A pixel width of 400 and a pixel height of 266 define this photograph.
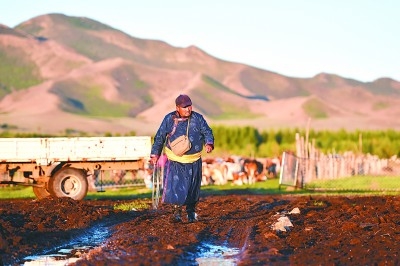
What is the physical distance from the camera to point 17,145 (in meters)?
23.7

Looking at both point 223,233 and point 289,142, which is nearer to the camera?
point 223,233

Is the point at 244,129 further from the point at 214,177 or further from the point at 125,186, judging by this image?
the point at 125,186

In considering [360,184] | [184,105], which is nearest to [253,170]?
[360,184]

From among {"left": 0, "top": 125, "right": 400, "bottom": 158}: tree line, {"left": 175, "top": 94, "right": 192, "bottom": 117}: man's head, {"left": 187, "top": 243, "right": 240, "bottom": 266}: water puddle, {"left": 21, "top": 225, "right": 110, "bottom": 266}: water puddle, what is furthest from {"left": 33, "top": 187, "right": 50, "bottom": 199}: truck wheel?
{"left": 0, "top": 125, "right": 400, "bottom": 158}: tree line

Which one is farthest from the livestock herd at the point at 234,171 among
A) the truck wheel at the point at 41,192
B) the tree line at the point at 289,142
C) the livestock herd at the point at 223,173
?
the truck wheel at the point at 41,192

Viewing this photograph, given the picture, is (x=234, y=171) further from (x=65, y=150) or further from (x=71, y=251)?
(x=71, y=251)

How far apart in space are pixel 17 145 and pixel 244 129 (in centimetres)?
4587

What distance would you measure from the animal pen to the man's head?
15546mm

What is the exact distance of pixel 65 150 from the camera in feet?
77.8

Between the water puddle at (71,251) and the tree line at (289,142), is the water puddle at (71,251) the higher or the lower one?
the lower one

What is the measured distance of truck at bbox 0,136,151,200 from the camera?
77.6ft

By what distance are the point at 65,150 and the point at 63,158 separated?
0.21 metres

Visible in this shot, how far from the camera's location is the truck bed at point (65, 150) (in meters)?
23.7

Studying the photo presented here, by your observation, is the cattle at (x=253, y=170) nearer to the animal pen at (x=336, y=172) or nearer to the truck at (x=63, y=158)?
the animal pen at (x=336, y=172)
